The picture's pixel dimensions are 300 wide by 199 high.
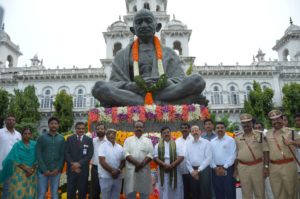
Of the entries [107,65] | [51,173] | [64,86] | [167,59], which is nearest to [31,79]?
[64,86]

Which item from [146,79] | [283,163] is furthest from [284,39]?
[283,163]

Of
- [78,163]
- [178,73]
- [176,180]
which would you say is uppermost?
[178,73]

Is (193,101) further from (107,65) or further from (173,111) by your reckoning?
(107,65)

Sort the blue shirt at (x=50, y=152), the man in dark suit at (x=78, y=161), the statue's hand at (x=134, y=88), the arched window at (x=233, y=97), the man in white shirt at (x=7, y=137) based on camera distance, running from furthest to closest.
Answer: the arched window at (x=233, y=97) → the statue's hand at (x=134, y=88) → the man in white shirt at (x=7, y=137) → the blue shirt at (x=50, y=152) → the man in dark suit at (x=78, y=161)

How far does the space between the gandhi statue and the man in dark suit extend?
2.56m

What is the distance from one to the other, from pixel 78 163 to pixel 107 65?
Result: 31512 millimetres

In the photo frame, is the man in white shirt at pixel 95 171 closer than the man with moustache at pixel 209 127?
Yes

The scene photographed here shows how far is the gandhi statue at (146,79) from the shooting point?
800 centimetres

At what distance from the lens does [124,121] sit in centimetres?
768

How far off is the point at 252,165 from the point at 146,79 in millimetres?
4028

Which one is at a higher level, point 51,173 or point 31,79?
point 31,79

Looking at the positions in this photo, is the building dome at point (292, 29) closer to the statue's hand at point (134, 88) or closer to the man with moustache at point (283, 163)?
the statue's hand at point (134, 88)

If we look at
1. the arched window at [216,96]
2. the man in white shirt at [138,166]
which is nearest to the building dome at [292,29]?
the arched window at [216,96]

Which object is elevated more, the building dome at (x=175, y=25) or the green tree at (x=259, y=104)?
the building dome at (x=175, y=25)
